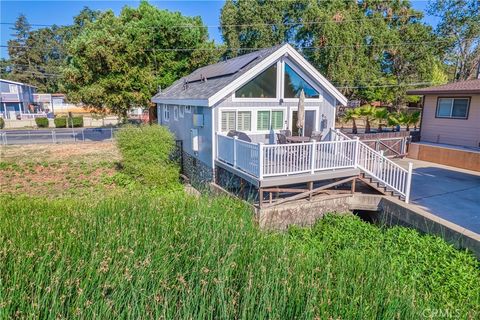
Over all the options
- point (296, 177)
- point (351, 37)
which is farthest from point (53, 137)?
point (351, 37)

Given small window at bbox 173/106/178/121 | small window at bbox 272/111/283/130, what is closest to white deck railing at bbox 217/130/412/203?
small window at bbox 272/111/283/130

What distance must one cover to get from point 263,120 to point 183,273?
8.06 meters

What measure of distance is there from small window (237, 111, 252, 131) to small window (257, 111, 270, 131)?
36 cm

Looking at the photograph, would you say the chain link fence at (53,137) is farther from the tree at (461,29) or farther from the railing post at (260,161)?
the tree at (461,29)

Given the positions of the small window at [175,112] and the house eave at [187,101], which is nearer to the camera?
the house eave at [187,101]

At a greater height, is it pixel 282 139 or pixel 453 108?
pixel 453 108

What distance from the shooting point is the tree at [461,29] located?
28.1 m

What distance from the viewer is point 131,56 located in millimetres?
21609

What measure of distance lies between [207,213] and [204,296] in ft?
7.26

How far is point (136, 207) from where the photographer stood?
5.45 metres

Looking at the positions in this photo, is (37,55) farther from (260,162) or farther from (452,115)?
(452,115)

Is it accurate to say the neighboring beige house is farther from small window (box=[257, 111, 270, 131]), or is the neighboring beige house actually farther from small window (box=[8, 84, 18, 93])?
small window (box=[8, 84, 18, 93])

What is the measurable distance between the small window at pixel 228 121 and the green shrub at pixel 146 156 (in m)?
3.61

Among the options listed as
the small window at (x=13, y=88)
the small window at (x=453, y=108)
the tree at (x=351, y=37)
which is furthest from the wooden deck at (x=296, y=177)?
the small window at (x=13, y=88)
